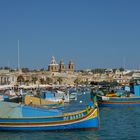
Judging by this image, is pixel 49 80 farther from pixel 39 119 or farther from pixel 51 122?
pixel 39 119

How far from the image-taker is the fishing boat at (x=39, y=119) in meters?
28.4

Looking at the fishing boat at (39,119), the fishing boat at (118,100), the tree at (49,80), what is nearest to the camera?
the fishing boat at (39,119)

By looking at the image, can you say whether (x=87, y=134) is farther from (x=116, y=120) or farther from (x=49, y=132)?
(x=116, y=120)

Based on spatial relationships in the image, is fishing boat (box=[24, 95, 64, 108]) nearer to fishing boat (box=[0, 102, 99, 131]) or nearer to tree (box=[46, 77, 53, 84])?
fishing boat (box=[0, 102, 99, 131])

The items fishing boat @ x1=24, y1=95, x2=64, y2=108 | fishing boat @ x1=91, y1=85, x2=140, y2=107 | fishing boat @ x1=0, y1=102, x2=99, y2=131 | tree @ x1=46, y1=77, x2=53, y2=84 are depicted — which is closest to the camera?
fishing boat @ x1=0, y1=102, x2=99, y2=131

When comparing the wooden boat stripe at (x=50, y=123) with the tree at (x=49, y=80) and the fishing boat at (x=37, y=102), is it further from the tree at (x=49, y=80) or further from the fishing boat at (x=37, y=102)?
the tree at (x=49, y=80)

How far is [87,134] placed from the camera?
28.1 metres

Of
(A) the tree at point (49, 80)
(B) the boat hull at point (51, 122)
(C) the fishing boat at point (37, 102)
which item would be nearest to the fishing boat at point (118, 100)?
(C) the fishing boat at point (37, 102)

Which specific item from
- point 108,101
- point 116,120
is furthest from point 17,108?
point 108,101

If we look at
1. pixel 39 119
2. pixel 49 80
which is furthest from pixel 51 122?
pixel 49 80

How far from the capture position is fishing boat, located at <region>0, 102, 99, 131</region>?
93.2ft

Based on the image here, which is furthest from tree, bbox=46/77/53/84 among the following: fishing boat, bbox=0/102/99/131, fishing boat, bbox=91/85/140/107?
fishing boat, bbox=0/102/99/131

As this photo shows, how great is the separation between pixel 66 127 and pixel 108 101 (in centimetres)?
2473

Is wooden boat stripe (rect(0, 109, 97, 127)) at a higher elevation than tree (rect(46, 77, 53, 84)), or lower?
lower
